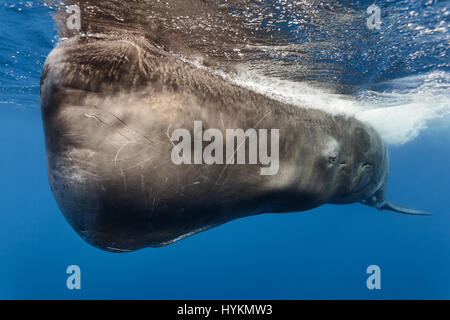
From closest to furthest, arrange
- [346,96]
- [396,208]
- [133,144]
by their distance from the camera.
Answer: [133,144], [346,96], [396,208]

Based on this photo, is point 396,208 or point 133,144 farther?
point 396,208

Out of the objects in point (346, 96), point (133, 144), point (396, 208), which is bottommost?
point (396, 208)

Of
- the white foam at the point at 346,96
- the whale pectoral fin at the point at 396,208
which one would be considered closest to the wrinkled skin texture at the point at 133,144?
the white foam at the point at 346,96

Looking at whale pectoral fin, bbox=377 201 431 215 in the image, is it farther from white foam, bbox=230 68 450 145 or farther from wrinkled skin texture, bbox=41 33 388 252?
wrinkled skin texture, bbox=41 33 388 252

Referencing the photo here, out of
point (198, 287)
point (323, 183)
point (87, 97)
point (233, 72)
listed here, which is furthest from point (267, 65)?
point (198, 287)

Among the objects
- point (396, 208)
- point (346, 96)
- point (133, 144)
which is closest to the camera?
point (133, 144)

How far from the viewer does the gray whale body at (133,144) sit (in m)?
1.62

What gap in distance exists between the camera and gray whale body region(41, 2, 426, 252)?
1.62 metres

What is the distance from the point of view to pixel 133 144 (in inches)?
65.6

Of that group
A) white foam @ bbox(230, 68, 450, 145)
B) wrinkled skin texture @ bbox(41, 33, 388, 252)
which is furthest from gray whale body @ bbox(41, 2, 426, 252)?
white foam @ bbox(230, 68, 450, 145)

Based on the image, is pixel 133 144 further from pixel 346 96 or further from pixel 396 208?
pixel 396 208

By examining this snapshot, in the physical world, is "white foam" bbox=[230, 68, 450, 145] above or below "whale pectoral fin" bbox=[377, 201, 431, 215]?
above

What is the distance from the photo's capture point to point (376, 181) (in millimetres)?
5355

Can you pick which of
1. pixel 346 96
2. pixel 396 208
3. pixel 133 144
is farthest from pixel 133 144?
pixel 396 208
